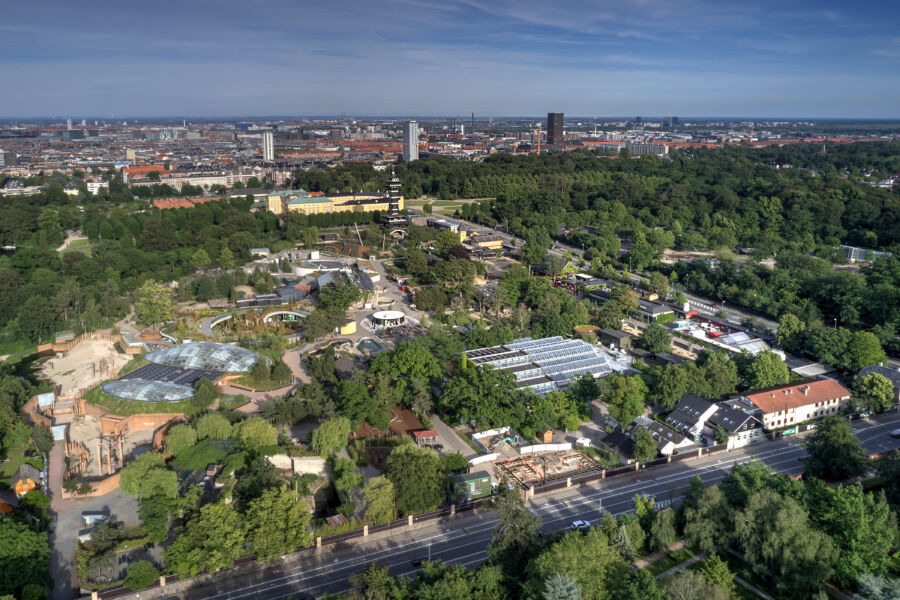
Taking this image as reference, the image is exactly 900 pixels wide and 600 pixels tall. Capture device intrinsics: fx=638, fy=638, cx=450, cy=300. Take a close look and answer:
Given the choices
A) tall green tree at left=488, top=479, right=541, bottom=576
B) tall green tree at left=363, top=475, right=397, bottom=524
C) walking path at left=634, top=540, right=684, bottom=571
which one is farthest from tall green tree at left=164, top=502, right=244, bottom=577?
walking path at left=634, top=540, right=684, bottom=571

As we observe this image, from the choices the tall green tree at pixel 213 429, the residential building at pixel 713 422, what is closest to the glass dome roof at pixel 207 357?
the tall green tree at pixel 213 429

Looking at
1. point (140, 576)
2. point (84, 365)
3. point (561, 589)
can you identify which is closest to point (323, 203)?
point (84, 365)

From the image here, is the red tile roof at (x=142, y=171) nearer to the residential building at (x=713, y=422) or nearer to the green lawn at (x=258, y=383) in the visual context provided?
the green lawn at (x=258, y=383)

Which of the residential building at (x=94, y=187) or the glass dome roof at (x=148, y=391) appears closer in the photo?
the glass dome roof at (x=148, y=391)

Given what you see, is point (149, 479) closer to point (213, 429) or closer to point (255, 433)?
Result: point (213, 429)

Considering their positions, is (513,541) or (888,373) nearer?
(513,541)

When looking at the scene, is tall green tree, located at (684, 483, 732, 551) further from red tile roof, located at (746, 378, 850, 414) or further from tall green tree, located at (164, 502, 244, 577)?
tall green tree, located at (164, 502, 244, 577)
